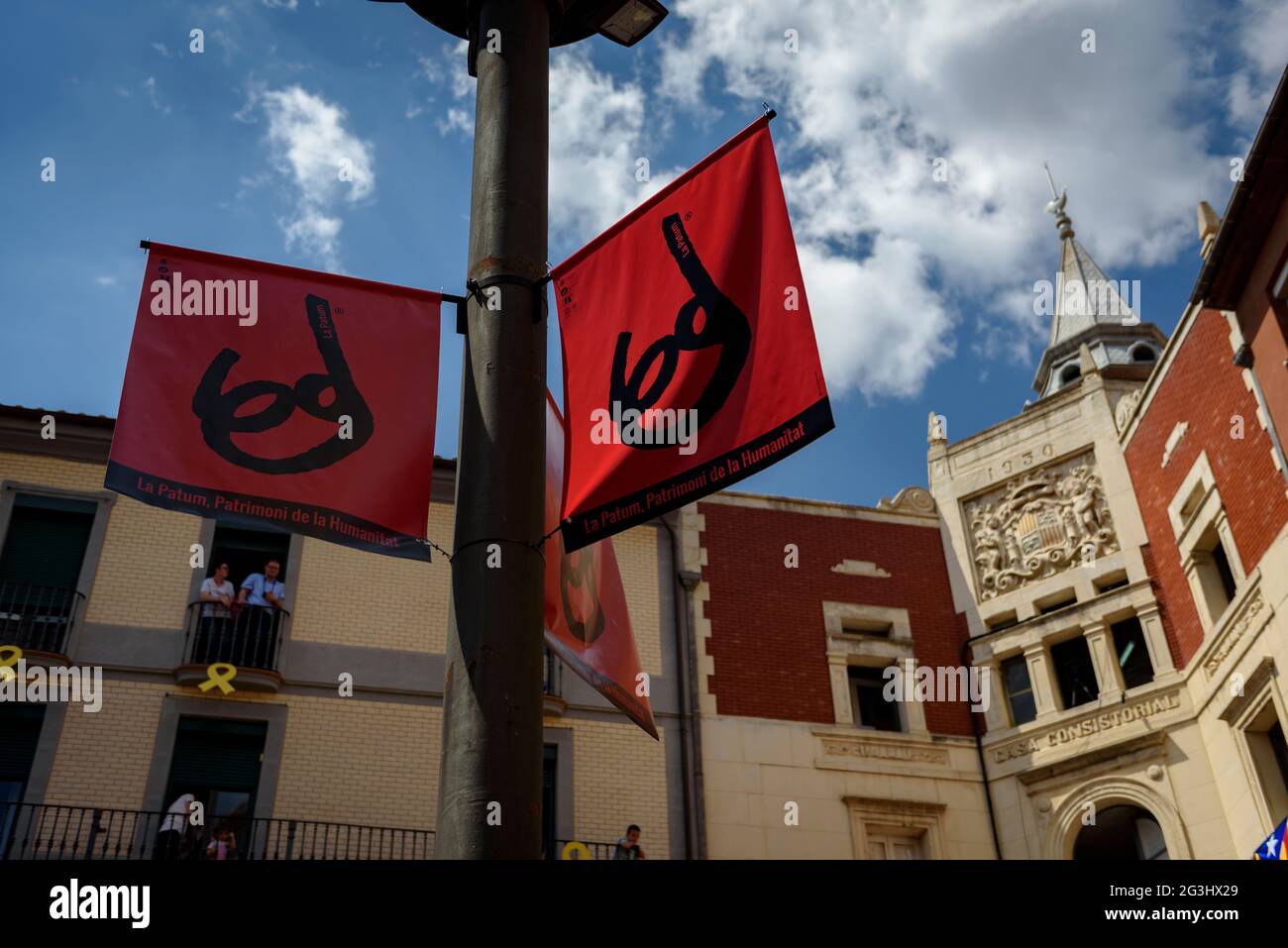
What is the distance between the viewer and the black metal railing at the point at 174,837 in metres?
17.1

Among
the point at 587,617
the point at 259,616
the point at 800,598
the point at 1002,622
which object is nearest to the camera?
the point at 587,617

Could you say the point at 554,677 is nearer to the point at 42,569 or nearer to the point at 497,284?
the point at 42,569

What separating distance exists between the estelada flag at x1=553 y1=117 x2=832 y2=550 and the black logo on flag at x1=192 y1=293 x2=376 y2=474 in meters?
1.03

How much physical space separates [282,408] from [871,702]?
59.8ft

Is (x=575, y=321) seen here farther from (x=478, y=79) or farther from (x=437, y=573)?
(x=437, y=573)

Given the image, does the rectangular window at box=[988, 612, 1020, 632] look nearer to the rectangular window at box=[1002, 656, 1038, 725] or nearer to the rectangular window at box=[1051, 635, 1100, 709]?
the rectangular window at box=[1002, 656, 1038, 725]

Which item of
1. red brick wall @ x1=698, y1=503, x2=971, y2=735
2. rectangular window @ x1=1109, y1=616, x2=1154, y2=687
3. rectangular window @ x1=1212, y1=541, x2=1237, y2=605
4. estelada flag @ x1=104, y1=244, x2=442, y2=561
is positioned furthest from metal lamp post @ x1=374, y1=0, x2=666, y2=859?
rectangular window @ x1=1109, y1=616, x2=1154, y2=687

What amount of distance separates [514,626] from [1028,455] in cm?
2080

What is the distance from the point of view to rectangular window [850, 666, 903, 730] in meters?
22.6

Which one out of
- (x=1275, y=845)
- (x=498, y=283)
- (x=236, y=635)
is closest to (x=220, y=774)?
(x=236, y=635)

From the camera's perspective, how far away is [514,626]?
5.12 metres

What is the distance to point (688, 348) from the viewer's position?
615 cm
